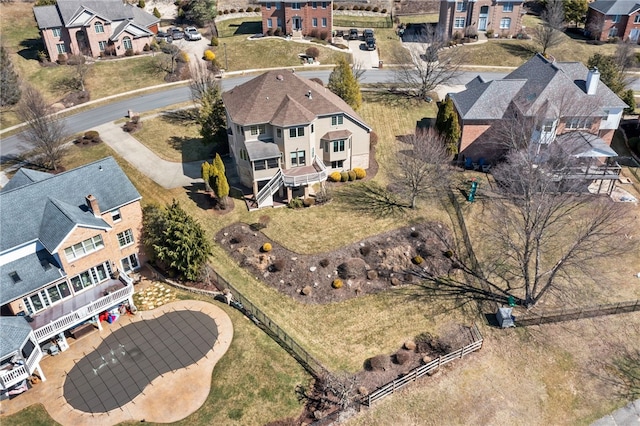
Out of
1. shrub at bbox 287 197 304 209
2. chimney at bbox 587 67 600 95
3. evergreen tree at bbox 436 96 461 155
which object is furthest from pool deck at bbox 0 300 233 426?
chimney at bbox 587 67 600 95

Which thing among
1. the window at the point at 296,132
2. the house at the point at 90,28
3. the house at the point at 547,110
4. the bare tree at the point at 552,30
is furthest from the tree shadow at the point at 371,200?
the house at the point at 90,28

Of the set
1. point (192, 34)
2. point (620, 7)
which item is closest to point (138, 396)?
point (192, 34)

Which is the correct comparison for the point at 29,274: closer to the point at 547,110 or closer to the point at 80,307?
the point at 80,307

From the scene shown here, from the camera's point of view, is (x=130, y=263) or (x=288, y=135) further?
(x=288, y=135)

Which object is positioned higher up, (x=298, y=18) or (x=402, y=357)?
(x=298, y=18)

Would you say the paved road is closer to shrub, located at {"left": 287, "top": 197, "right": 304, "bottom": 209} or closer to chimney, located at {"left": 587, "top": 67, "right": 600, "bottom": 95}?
chimney, located at {"left": 587, "top": 67, "right": 600, "bottom": 95}

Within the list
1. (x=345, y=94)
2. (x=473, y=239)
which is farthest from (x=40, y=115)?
(x=473, y=239)

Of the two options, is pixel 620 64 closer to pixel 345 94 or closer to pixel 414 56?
pixel 414 56

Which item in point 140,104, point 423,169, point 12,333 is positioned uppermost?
point 140,104
